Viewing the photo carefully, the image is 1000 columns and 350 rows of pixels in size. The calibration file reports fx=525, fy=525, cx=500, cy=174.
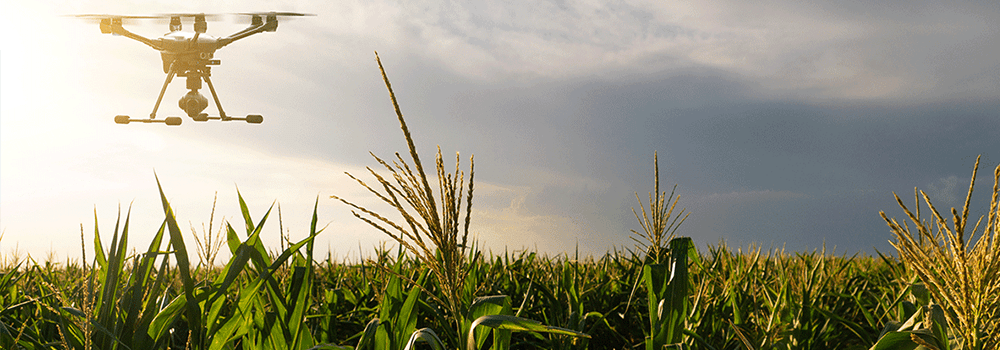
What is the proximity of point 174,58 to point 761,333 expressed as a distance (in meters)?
18.0

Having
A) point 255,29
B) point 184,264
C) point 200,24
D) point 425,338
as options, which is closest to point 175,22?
point 200,24

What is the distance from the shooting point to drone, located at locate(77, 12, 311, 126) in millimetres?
15633

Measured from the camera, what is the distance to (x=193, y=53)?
15.8 m

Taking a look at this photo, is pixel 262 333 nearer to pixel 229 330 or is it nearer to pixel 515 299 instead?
pixel 229 330

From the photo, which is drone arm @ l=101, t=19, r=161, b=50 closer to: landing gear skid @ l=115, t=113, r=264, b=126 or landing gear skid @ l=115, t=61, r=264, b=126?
landing gear skid @ l=115, t=61, r=264, b=126

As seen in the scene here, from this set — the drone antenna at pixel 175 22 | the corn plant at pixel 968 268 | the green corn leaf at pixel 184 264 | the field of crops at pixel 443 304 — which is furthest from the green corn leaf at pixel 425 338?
the drone antenna at pixel 175 22

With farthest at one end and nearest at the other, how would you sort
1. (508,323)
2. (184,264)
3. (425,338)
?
(184,264), (425,338), (508,323)

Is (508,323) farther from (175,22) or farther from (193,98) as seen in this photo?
(175,22)

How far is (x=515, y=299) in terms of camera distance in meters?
3.65

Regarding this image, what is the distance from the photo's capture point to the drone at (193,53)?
15.6m

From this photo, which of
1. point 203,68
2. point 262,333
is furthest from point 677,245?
point 203,68

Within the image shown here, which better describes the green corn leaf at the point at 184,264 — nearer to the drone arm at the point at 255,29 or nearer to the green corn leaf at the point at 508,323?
the green corn leaf at the point at 508,323

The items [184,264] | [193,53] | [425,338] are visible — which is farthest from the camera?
[193,53]

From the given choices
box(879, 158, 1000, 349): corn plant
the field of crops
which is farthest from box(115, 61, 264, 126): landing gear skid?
box(879, 158, 1000, 349): corn plant
